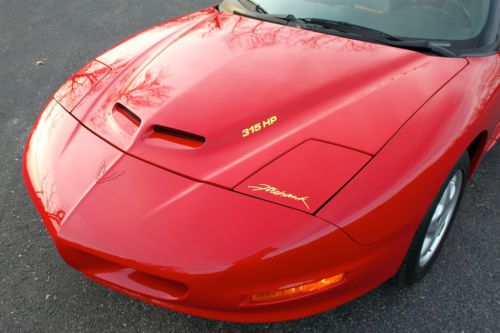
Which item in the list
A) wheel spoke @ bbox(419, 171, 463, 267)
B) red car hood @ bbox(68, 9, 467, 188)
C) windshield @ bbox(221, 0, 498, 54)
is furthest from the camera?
windshield @ bbox(221, 0, 498, 54)

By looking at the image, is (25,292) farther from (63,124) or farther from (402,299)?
(402,299)

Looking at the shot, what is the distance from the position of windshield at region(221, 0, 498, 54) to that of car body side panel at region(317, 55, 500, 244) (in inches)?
11.6

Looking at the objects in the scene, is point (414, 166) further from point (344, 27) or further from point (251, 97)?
point (344, 27)

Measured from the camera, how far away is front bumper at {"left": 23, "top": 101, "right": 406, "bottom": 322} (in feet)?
4.68

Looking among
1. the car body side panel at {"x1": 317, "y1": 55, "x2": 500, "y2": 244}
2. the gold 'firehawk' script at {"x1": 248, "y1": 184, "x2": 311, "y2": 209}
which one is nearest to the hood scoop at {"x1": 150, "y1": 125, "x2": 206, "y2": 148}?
the gold 'firehawk' script at {"x1": 248, "y1": 184, "x2": 311, "y2": 209}

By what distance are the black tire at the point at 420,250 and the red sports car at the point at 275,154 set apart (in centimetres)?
1

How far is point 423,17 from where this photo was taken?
7.41ft

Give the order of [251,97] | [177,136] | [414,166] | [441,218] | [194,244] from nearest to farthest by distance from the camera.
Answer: [194,244]
[414,166]
[177,136]
[251,97]
[441,218]

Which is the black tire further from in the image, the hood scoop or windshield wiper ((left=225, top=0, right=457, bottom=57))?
the hood scoop

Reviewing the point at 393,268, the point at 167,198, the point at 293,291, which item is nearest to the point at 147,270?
the point at 167,198

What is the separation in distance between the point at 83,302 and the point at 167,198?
882 millimetres

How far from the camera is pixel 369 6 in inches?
92.6

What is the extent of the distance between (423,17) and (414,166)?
1051 millimetres

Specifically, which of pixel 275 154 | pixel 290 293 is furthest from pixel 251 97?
pixel 290 293
